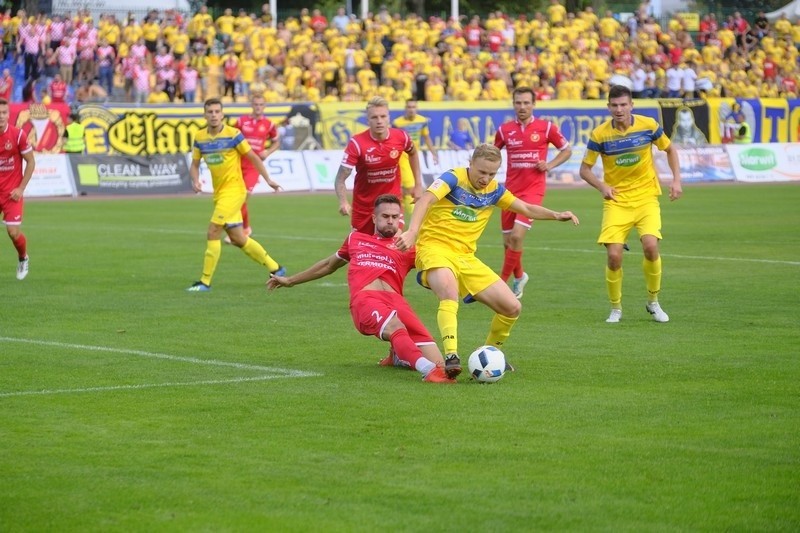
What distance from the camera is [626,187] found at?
13.9 metres

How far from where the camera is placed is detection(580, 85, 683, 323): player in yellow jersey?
1355 centimetres

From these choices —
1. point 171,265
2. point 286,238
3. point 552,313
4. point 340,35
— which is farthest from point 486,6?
point 552,313

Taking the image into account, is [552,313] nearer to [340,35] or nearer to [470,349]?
[470,349]

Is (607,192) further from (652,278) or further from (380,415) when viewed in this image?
(380,415)

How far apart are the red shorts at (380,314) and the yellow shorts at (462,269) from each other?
314 mm

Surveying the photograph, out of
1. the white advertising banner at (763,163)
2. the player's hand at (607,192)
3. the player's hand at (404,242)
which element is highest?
the player's hand at (404,242)

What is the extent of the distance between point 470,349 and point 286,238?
12399 millimetres

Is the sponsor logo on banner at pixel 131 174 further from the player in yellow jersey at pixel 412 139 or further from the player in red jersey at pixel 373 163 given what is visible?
the player in red jersey at pixel 373 163

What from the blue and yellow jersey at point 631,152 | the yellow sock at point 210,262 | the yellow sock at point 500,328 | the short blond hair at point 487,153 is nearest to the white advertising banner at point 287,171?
the yellow sock at point 210,262

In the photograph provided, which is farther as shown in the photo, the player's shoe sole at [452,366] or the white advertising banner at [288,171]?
the white advertising banner at [288,171]

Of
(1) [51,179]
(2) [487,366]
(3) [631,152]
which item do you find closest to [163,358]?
(2) [487,366]

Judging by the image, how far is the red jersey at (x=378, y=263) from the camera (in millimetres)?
10617

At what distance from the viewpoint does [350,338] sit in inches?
486

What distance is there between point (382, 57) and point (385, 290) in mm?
35192
